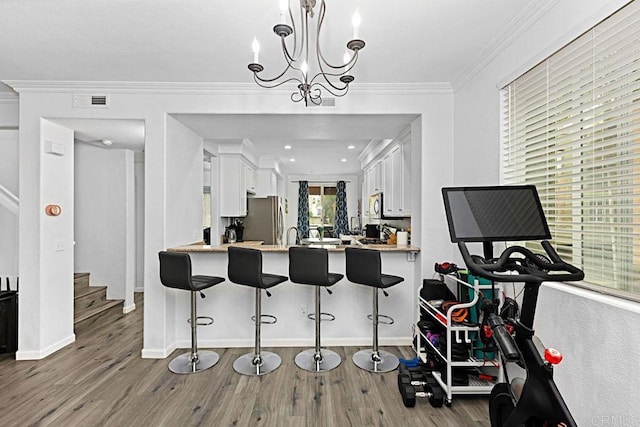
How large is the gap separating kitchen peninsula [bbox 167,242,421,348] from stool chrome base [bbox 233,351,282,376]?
0.95 feet

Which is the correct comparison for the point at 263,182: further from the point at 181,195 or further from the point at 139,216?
the point at 181,195

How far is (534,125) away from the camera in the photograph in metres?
2.27

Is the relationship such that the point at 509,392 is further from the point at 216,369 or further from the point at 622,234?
the point at 216,369

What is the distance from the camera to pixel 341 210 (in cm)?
1021

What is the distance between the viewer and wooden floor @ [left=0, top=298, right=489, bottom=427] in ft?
7.95

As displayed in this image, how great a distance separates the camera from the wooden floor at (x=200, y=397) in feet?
7.95

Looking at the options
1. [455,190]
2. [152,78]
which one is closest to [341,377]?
[455,190]

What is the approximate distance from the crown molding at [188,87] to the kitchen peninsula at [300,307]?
159 cm

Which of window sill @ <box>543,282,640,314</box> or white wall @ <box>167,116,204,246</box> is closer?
window sill @ <box>543,282,640,314</box>

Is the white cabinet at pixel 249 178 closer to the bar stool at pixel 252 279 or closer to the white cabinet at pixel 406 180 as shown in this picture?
the white cabinet at pixel 406 180

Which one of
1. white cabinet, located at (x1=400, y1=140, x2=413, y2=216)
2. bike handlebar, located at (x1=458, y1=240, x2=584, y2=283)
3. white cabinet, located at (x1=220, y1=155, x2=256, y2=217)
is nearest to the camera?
bike handlebar, located at (x1=458, y1=240, x2=584, y2=283)

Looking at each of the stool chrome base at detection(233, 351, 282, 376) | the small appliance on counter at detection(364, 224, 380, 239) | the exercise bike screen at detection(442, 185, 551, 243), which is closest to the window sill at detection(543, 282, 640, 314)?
the exercise bike screen at detection(442, 185, 551, 243)

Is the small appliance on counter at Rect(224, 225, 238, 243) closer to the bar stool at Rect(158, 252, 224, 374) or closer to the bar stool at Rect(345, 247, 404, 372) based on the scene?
the bar stool at Rect(158, 252, 224, 374)

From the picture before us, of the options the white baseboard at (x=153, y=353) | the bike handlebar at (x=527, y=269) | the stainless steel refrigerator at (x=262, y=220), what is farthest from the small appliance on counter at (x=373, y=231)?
the bike handlebar at (x=527, y=269)
